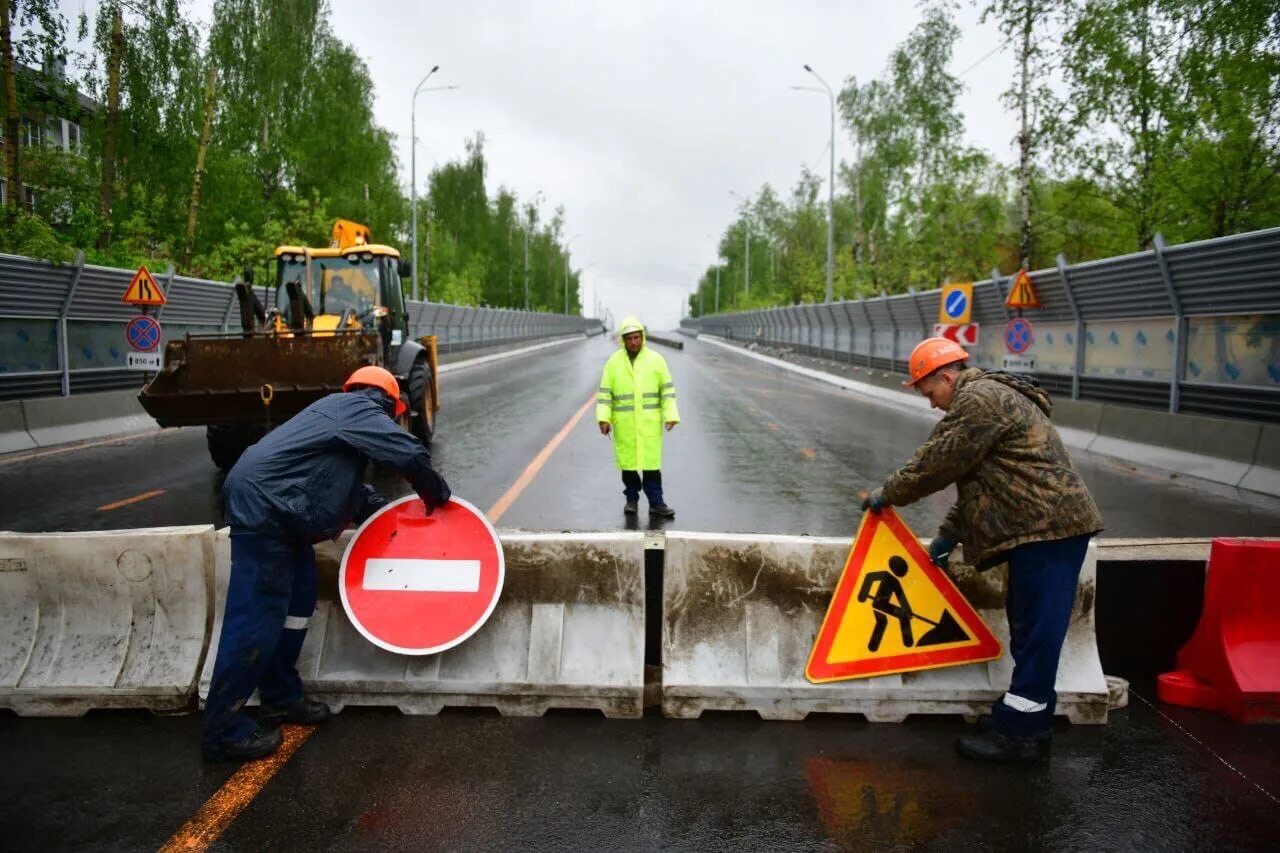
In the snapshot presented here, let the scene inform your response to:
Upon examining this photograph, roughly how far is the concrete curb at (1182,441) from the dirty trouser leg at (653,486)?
6956 millimetres

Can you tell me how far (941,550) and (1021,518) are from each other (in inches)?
23.6

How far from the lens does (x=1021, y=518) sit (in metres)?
3.97

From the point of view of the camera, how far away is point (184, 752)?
396 centimetres

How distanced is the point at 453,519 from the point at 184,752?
1.51 metres

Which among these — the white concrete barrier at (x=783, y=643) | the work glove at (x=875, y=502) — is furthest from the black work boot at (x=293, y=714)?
the work glove at (x=875, y=502)

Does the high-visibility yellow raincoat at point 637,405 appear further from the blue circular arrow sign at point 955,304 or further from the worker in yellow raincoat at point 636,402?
the blue circular arrow sign at point 955,304

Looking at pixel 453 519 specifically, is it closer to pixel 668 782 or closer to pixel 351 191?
pixel 668 782

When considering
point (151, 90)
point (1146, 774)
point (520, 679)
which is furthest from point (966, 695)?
point (151, 90)

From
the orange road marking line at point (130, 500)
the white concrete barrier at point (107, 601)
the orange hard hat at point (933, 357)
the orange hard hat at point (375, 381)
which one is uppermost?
the orange hard hat at point (933, 357)

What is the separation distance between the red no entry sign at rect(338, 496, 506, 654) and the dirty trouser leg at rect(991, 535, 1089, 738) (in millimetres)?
2383

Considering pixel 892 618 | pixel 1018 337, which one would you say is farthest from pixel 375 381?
pixel 1018 337

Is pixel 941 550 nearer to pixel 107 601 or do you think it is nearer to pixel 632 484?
pixel 107 601

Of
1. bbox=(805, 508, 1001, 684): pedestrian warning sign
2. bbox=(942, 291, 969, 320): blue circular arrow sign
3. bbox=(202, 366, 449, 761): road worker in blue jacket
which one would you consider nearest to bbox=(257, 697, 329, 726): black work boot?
bbox=(202, 366, 449, 761): road worker in blue jacket

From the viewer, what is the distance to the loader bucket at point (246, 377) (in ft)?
29.8
